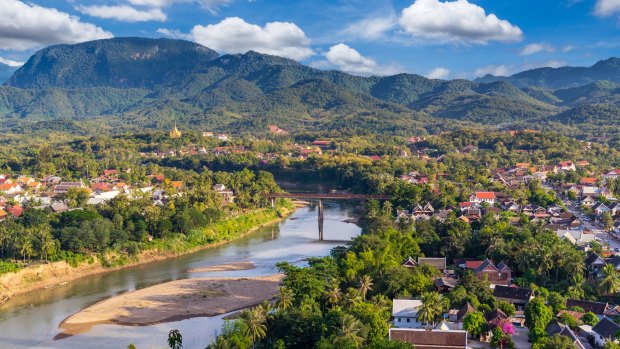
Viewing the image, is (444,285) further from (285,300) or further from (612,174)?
(612,174)

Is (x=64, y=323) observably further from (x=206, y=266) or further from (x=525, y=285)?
(x=525, y=285)

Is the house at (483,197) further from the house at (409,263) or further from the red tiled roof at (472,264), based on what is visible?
the house at (409,263)

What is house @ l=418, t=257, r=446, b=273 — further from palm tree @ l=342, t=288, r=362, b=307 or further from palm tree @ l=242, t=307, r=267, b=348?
palm tree @ l=242, t=307, r=267, b=348

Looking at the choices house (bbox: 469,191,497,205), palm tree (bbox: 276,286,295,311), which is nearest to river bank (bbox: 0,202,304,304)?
palm tree (bbox: 276,286,295,311)

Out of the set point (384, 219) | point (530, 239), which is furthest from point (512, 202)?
point (530, 239)

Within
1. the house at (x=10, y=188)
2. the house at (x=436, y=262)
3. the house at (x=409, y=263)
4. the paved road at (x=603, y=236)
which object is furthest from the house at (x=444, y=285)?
the house at (x=10, y=188)

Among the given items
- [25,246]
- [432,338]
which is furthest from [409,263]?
[25,246]
